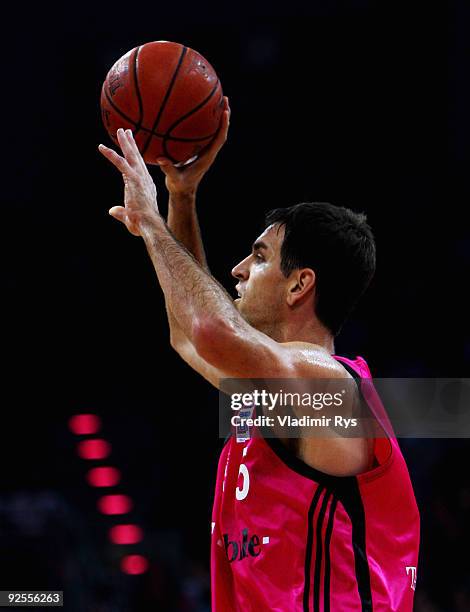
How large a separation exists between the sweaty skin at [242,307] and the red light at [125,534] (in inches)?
130

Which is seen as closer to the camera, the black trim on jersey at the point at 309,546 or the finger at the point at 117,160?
the black trim on jersey at the point at 309,546

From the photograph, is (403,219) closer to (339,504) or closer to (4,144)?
(4,144)

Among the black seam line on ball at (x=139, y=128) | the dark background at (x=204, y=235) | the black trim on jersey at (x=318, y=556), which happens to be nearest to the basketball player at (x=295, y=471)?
the black trim on jersey at (x=318, y=556)

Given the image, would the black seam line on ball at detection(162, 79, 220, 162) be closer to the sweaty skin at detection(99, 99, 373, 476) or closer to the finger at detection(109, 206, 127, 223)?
the sweaty skin at detection(99, 99, 373, 476)

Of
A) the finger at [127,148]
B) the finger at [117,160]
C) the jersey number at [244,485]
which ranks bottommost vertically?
the jersey number at [244,485]

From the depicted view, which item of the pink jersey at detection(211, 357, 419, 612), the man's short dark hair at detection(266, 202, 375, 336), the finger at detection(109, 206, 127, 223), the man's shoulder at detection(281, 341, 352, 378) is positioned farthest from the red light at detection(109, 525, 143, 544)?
the man's shoulder at detection(281, 341, 352, 378)

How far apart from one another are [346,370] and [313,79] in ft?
22.3

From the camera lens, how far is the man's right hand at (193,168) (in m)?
3.52

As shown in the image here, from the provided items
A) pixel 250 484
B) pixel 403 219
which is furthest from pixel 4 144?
pixel 250 484

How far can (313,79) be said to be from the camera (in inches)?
365

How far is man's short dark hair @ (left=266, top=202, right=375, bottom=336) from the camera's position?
10.7ft

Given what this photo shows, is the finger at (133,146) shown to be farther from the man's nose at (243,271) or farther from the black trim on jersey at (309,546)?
the black trim on jersey at (309,546)

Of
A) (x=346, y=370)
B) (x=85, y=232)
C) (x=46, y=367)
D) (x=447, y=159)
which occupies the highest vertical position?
(x=447, y=159)

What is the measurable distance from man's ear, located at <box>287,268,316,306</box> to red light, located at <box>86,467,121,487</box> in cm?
420
